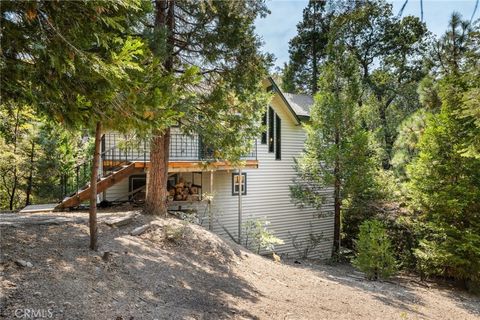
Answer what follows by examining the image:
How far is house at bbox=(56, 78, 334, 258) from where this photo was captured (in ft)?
39.0

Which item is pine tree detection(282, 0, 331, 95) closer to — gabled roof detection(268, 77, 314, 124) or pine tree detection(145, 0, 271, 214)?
gabled roof detection(268, 77, 314, 124)

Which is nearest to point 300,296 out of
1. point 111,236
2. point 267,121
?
point 111,236

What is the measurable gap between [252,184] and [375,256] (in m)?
5.93

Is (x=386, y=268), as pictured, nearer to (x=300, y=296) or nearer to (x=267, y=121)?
(x=300, y=296)

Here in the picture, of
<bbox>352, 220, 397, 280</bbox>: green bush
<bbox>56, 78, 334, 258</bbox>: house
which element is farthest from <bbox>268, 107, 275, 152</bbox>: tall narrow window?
<bbox>352, 220, 397, 280</bbox>: green bush

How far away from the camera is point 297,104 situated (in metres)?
17.8

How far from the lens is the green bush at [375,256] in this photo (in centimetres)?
995

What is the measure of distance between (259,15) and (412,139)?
7571 mm

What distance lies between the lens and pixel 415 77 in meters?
22.4

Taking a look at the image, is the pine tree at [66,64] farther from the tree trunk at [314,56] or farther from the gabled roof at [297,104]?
the tree trunk at [314,56]

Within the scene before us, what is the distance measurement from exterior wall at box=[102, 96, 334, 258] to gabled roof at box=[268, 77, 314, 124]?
10.8 inches

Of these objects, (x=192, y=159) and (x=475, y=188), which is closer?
(x=475, y=188)

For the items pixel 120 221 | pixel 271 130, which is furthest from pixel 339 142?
pixel 120 221

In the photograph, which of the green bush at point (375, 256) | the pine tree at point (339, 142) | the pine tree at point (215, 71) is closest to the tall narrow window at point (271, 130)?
the pine tree at point (339, 142)
